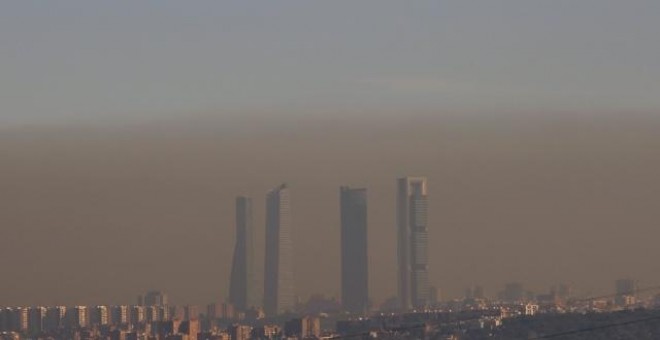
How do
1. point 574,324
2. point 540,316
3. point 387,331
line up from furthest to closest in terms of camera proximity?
1. point 387,331
2. point 540,316
3. point 574,324

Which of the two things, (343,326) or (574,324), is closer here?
(574,324)

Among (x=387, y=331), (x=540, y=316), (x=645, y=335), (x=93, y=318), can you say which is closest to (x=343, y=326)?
(x=387, y=331)

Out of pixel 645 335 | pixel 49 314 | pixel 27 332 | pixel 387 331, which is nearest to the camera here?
pixel 645 335

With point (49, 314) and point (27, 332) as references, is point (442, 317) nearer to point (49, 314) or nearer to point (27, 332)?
point (27, 332)

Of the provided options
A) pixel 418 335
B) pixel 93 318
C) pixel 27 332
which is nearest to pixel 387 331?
pixel 418 335

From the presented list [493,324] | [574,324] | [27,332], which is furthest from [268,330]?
[574,324]

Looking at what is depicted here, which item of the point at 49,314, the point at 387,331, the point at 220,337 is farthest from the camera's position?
the point at 49,314

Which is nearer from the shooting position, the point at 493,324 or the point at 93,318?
the point at 493,324

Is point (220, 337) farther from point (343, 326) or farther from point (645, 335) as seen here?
point (645, 335)

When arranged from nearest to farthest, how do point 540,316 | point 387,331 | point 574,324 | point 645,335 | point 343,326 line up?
point 645,335
point 574,324
point 540,316
point 387,331
point 343,326
